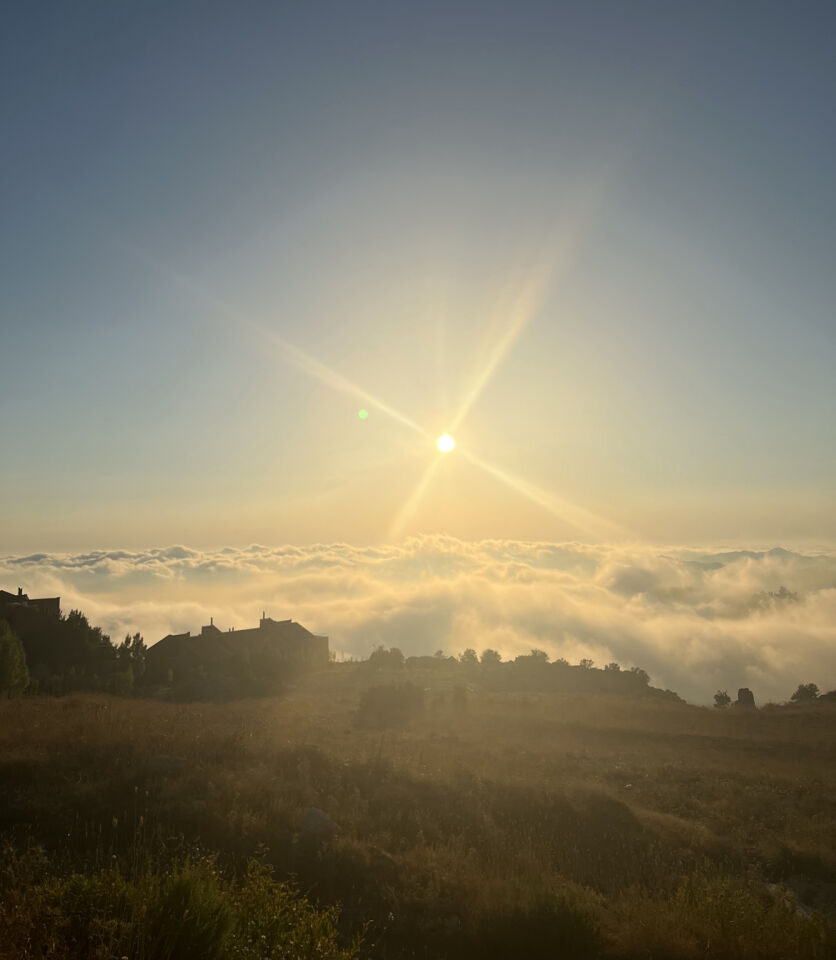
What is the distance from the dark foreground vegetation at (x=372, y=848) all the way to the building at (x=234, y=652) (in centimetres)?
3018

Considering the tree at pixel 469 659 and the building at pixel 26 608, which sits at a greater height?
the building at pixel 26 608

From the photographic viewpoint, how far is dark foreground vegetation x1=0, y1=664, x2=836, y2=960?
6004mm

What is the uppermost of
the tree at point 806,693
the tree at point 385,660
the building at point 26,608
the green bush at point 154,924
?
the building at point 26,608

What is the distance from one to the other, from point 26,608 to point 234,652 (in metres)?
17.3

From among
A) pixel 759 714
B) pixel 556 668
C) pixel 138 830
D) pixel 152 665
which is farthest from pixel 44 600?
pixel 759 714

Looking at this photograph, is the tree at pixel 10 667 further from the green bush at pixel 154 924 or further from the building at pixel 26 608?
the green bush at pixel 154 924

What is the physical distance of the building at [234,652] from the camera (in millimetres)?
49938

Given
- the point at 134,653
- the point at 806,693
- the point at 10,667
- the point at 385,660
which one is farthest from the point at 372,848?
the point at 806,693

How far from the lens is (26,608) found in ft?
166

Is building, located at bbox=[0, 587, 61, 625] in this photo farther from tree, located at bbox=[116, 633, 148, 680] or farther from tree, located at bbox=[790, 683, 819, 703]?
tree, located at bbox=[790, 683, 819, 703]

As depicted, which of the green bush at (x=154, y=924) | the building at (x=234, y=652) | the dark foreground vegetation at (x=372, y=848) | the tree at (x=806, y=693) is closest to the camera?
the green bush at (x=154, y=924)

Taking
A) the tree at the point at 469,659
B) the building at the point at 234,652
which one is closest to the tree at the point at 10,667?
the building at the point at 234,652

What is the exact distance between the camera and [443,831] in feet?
39.0

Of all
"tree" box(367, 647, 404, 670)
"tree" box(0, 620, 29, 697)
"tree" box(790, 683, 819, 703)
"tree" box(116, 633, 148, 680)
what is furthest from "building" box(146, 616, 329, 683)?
"tree" box(790, 683, 819, 703)
